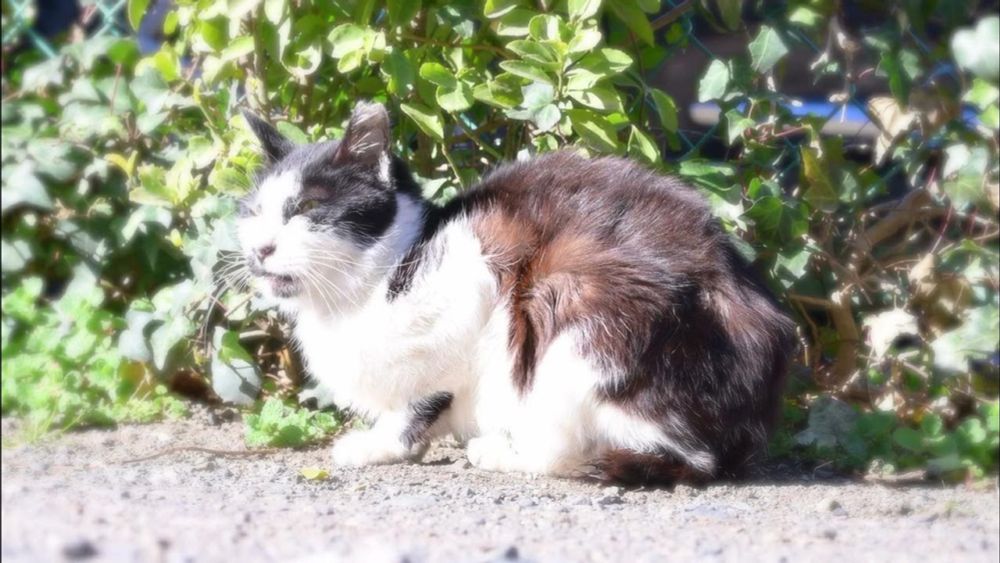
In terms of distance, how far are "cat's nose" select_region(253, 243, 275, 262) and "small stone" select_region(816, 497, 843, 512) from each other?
4.36 feet

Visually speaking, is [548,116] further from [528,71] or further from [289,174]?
[289,174]

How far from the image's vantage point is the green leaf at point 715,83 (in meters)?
3.07

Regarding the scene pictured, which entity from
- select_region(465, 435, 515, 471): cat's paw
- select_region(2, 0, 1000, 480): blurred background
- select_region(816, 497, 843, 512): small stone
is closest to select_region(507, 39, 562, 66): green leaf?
select_region(2, 0, 1000, 480): blurred background

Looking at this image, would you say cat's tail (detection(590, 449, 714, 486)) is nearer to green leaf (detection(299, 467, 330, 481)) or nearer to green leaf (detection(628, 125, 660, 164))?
green leaf (detection(299, 467, 330, 481))

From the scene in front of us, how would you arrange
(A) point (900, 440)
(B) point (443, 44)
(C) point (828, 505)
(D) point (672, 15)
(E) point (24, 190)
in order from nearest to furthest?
(C) point (828, 505) → (A) point (900, 440) → (B) point (443, 44) → (D) point (672, 15) → (E) point (24, 190)

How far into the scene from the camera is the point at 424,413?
2.84 meters

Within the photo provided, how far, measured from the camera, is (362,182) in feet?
9.21

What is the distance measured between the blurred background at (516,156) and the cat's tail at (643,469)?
47 cm

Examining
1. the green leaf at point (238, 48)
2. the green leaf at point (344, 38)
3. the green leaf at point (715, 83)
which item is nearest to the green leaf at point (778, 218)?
the green leaf at point (715, 83)

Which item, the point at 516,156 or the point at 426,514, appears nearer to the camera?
the point at 426,514

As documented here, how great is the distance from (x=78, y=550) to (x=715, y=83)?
1996mm

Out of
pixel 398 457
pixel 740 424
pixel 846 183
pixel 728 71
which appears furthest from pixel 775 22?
pixel 398 457

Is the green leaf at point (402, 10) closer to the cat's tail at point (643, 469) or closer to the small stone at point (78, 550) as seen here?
the cat's tail at point (643, 469)

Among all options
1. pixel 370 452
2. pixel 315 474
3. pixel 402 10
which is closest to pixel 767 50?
pixel 402 10
